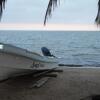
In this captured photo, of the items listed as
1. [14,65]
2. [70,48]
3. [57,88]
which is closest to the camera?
[14,65]

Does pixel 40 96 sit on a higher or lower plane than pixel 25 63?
lower

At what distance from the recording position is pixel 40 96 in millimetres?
9375

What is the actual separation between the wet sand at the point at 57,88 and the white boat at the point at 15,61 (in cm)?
53

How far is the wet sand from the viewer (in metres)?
9.28

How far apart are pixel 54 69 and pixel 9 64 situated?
4146 millimetres

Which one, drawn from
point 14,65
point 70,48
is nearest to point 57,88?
point 14,65

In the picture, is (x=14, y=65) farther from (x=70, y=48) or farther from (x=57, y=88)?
(x=70, y=48)

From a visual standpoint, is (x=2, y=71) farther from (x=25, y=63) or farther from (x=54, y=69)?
(x=54, y=69)

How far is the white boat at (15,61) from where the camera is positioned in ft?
31.9

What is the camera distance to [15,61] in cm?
1012

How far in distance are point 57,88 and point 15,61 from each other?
1.54 metres

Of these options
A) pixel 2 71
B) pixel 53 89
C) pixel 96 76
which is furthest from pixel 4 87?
pixel 96 76

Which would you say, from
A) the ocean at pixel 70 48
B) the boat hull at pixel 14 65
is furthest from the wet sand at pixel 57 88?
the ocean at pixel 70 48

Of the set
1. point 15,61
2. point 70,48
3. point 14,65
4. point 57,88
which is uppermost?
point 15,61
